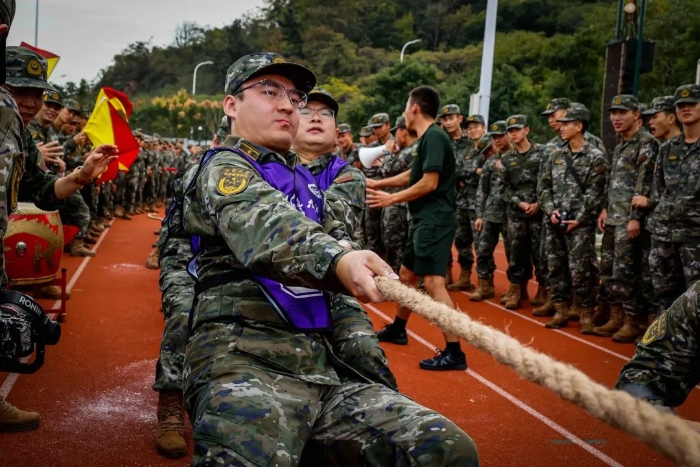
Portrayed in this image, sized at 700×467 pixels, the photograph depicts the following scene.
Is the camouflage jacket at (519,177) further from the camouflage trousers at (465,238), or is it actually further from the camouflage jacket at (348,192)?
the camouflage jacket at (348,192)

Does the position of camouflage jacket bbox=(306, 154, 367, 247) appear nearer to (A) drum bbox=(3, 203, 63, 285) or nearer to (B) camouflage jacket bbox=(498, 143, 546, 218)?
(A) drum bbox=(3, 203, 63, 285)

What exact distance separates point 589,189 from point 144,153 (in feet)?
52.3

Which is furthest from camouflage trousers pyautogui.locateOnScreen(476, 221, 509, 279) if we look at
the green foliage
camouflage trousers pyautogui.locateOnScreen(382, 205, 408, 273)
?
the green foliage

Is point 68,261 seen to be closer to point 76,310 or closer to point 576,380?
point 76,310

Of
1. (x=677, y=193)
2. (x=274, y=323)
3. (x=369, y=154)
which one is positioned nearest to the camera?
(x=274, y=323)

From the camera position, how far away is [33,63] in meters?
4.00

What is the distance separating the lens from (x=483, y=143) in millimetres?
A: 10523

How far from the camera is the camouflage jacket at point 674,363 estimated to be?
7.32ft

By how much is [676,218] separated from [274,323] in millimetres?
5069

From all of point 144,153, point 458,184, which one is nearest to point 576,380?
point 458,184

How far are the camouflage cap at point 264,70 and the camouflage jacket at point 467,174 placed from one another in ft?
26.9

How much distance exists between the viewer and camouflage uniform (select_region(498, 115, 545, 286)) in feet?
29.2

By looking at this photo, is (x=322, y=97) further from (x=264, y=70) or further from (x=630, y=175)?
(x=630, y=175)

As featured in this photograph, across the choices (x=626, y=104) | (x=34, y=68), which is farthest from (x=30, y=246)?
(x=626, y=104)
